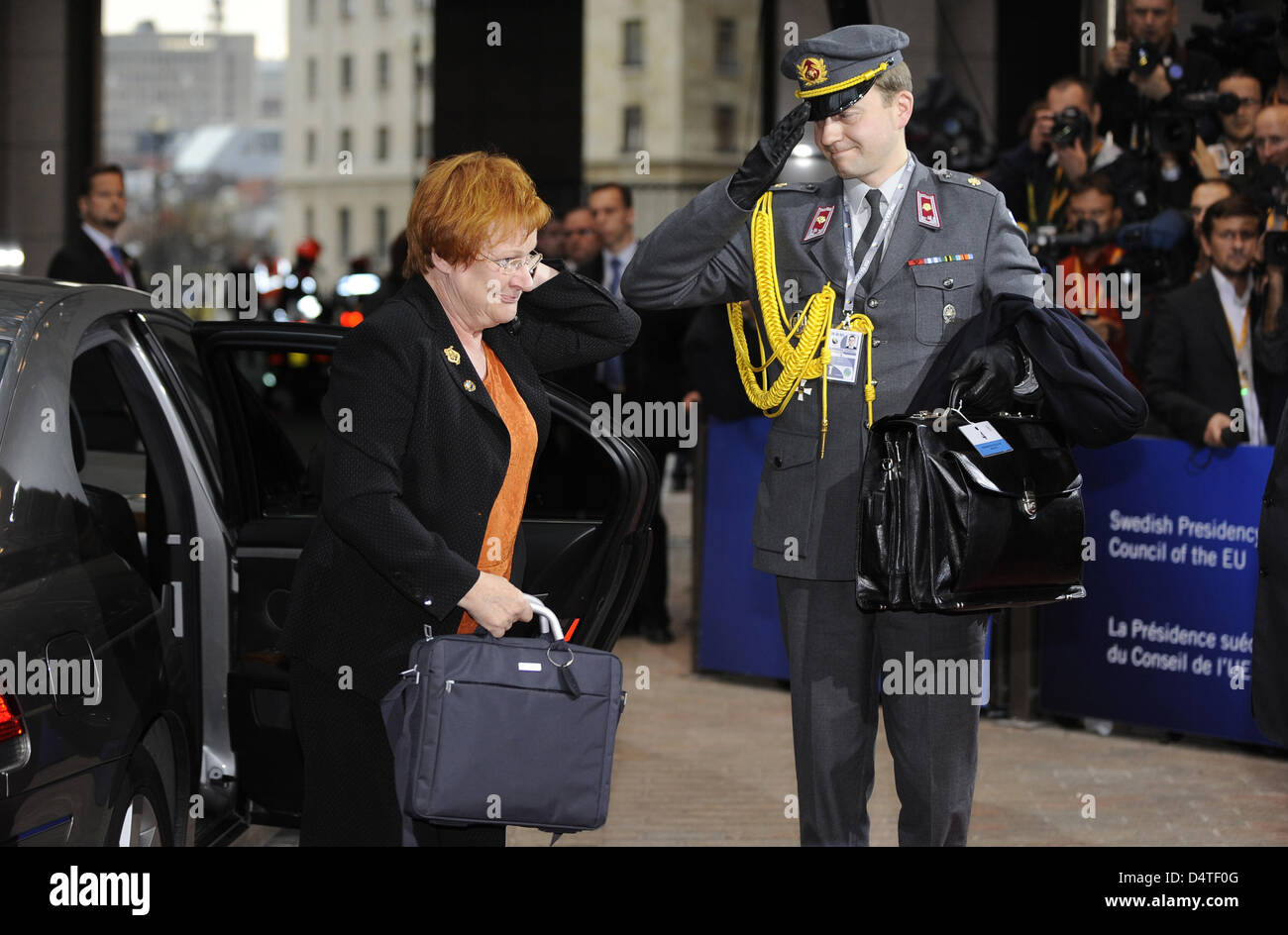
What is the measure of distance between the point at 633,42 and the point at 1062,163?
6855cm

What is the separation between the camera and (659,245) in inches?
151

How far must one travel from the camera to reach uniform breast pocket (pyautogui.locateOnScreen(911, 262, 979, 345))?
390 cm

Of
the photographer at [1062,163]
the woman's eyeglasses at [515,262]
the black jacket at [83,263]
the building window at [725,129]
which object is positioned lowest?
the black jacket at [83,263]

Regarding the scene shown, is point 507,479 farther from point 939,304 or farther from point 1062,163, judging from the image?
point 1062,163

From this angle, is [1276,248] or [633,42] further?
[633,42]

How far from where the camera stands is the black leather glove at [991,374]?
3.71 m

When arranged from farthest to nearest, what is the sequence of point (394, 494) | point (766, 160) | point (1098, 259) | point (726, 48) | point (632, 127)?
point (632, 127) < point (726, 48) < point (1098, 259) < point (766, 160) < point (394, 494)

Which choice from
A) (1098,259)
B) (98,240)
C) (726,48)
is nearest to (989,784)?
(1098,259)

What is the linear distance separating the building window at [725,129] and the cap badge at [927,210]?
225 feet

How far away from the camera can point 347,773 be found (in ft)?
11.8

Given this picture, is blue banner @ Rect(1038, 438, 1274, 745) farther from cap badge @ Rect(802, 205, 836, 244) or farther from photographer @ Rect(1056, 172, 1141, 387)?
cap badge @ Rect(802, 205, 836, 244)

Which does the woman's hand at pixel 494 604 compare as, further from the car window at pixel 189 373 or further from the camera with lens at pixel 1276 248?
the camera with lens at pixel 1276 248

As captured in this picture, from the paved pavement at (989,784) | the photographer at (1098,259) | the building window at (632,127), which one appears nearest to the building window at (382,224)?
the building window at (632,127)

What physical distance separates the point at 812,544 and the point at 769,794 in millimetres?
2730
